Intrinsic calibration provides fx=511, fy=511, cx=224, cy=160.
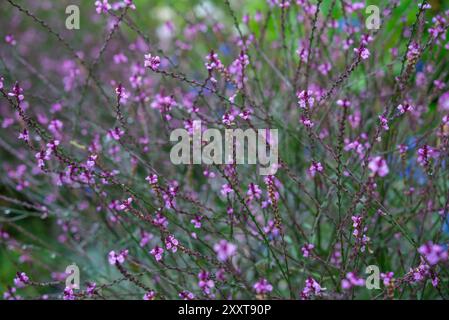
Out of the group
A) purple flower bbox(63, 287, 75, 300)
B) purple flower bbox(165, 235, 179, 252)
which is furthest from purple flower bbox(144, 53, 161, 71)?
purple flower bbox(63, 287, 75, 300)

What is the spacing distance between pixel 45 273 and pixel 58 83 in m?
1.74

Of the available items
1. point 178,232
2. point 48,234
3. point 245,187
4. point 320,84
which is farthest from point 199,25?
point 48,234

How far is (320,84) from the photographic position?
9.95ft

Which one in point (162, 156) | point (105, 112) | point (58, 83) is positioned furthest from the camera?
point (58, 83)

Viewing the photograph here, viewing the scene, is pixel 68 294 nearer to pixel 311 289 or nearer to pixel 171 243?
pixel 171 243

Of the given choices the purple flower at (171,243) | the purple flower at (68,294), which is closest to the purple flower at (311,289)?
the purple flower at (171,243)

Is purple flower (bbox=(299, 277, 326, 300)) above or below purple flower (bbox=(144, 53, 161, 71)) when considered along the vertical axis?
below

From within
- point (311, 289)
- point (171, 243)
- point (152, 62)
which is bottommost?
point (311, 289)

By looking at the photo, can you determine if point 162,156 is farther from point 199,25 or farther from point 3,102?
point 3,102

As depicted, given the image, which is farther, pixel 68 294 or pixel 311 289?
pixel 68 294

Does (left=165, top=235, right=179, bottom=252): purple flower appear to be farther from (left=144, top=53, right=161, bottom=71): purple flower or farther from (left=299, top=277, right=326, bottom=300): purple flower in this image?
(left=144, top=53, right=161, bottom=71): purple flower

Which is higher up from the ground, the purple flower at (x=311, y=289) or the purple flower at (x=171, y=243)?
the purple flower at (x=171, y=243)

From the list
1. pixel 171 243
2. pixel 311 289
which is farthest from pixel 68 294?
pixel 311 289

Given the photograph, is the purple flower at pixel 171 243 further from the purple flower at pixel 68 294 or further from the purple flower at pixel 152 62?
the purple flower at pixel 152 62
